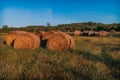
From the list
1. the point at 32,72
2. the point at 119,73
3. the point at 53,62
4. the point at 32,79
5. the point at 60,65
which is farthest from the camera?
the point at 53,62

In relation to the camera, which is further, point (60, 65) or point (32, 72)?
point (60, 65)

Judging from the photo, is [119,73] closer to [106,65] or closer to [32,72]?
[106,65]

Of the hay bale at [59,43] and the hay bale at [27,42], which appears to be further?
the hay bale at [27,42]

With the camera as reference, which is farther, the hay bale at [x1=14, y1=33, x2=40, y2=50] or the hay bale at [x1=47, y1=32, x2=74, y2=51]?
the hay bale at [x1=14, y1=33, x2=40, y2=50]

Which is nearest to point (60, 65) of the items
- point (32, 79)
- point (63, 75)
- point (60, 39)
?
point (63, 75)

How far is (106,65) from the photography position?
24.9ft

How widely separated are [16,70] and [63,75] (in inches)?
49.4

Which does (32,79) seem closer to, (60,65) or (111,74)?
(60,65)

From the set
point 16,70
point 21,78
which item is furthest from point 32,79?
point 16,70

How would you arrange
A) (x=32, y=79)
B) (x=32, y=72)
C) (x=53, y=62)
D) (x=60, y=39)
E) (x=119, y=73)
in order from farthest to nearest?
(x=60, y=39) → (x=53, y=62) → (x=119, y=73) → (x=32, y=72) → (x=32, y=79)

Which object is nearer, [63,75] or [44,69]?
[63,75]

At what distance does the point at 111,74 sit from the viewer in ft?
21.4

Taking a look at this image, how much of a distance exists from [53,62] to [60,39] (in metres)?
4.71

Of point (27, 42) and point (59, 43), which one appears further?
point (27, 42)
